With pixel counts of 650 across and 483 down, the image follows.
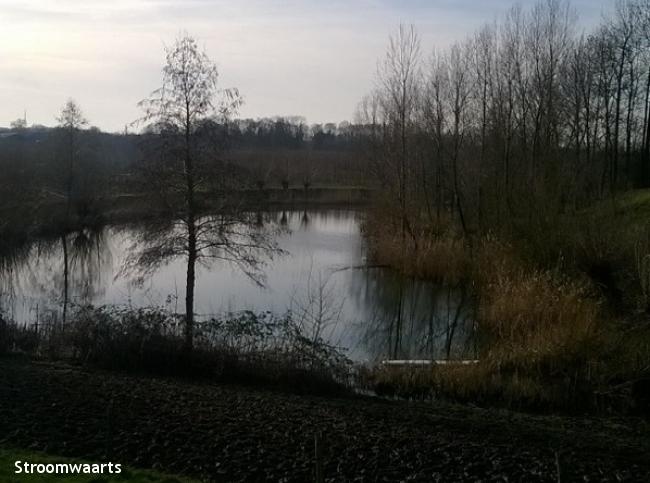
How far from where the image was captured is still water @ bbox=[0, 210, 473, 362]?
14891 millimetres

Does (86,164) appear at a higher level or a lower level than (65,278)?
higher

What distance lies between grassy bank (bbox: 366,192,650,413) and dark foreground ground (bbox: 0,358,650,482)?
1.03 meters

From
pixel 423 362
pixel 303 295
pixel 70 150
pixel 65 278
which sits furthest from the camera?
pixel 70 150

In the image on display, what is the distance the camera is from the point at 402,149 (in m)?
27.8

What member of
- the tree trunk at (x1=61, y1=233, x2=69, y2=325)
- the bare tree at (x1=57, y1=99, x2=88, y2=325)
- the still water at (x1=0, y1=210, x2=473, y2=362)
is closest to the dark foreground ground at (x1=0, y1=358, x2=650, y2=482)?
the still water at (x1=0, y1=210, x2=473, y2=362)

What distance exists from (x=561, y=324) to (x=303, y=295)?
7569 millimetres

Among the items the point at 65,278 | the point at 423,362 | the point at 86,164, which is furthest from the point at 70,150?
the point at 423,362

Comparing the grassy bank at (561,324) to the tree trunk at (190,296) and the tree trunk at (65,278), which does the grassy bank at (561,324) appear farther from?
the tree trunk at (65,278)

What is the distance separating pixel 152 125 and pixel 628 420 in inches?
387

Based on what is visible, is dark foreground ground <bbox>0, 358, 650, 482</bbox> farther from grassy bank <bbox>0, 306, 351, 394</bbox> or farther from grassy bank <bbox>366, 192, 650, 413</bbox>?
grassy bank <bbox>0, 306, 351, 394</bbox>

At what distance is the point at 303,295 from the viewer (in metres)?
18.1

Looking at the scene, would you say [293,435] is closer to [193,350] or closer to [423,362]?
[193,350]

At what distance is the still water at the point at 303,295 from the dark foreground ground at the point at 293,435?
3.88m

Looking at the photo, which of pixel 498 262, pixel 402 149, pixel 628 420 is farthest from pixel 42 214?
pixel 628 420
